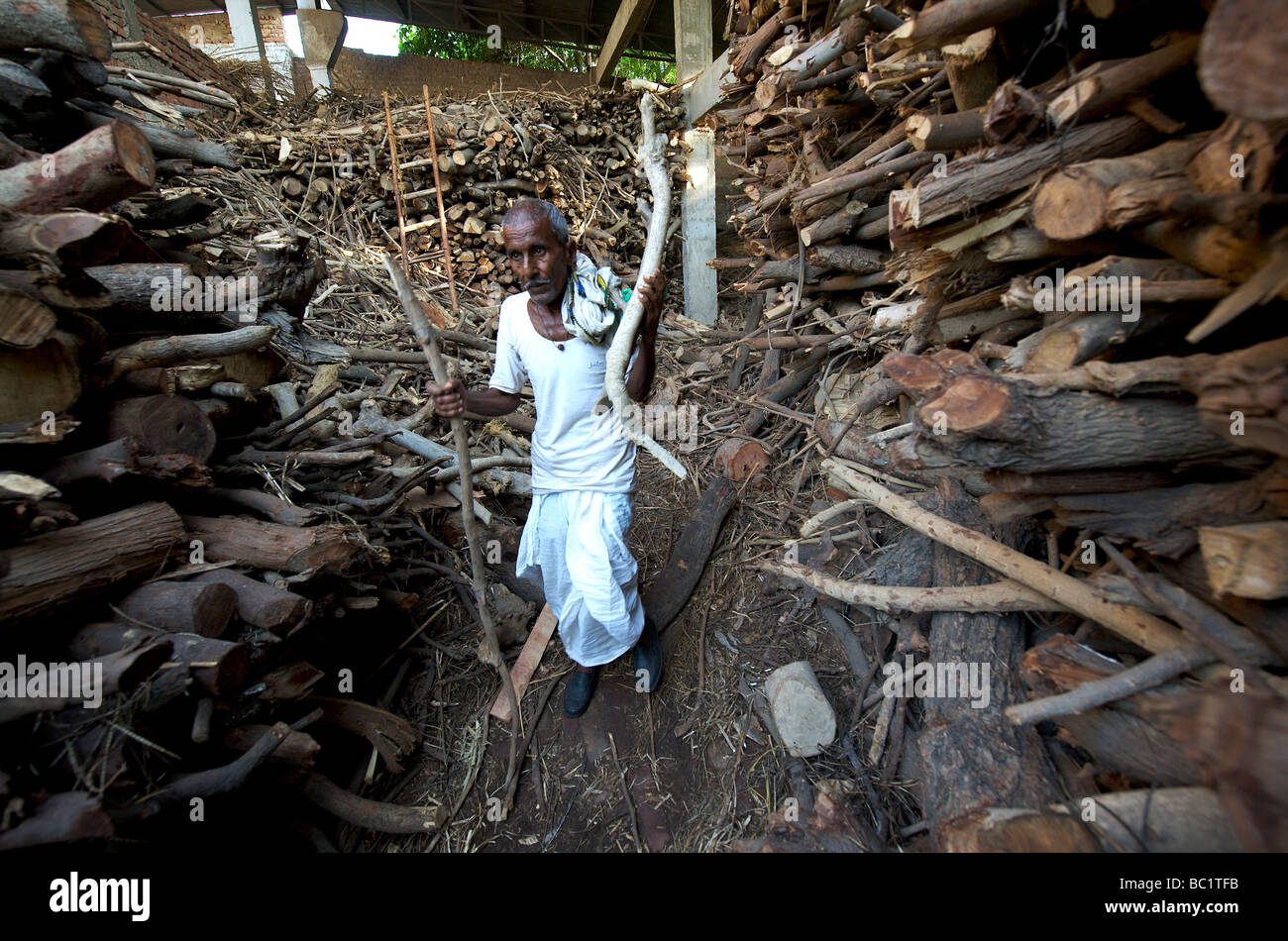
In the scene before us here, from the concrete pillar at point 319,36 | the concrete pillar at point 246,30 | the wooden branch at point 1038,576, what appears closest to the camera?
the wooden branch at point 1038,576

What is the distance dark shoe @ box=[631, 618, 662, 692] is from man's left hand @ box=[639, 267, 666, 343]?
1.66 m

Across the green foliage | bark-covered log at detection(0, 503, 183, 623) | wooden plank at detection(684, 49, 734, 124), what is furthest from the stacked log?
the green foliage

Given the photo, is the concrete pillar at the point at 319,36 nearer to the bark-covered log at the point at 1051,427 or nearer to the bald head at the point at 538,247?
the bald head at the point at 538,247

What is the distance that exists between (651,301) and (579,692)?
2138mm

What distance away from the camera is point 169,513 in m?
2.28

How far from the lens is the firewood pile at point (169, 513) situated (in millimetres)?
1837

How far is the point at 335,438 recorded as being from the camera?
3.77 m

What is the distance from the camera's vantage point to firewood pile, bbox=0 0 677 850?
6.03 ft

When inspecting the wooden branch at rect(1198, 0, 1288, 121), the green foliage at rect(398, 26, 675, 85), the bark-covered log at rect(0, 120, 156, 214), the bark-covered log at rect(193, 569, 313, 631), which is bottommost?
the bark-covered log at rect(193, 569, 313, 631)

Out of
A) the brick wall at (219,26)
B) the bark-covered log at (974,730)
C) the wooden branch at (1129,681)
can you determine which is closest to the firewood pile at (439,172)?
the bark-covered log at (974,730)

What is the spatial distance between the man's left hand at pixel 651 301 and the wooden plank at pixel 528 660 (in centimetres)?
183

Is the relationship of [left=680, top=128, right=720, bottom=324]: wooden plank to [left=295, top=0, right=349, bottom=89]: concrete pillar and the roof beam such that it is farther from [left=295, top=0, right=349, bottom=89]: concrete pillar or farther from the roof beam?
[left=295, top=0, right=349, bottom=89]: concrete pillar
